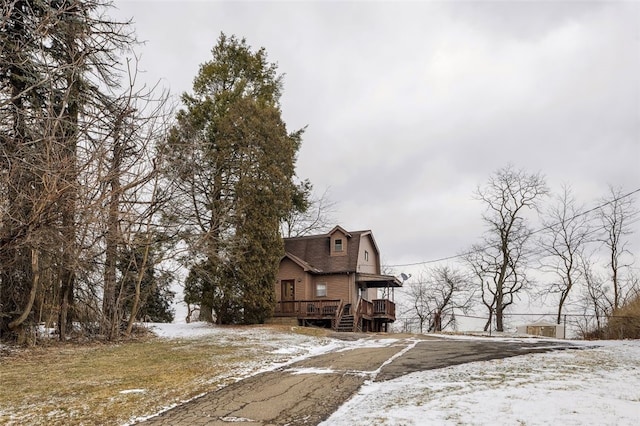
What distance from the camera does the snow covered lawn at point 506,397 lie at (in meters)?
5.32

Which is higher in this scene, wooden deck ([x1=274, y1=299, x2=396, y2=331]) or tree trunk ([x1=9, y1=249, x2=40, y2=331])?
tree trunk ([x1=9, y1=249, x2=40, y2=331])

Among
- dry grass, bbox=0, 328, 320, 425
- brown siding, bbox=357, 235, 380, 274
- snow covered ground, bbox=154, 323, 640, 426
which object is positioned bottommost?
dry grass, bbox=0, 328, 320, 425

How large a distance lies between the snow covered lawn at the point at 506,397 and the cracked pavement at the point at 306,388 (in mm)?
478

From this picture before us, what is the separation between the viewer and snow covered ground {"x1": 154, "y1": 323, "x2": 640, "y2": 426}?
5336 mm

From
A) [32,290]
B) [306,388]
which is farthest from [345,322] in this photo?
[306,388]

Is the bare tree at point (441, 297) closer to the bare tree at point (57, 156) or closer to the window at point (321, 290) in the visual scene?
the window at point (321, 290)

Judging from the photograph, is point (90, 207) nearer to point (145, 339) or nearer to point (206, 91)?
point (145, 339)

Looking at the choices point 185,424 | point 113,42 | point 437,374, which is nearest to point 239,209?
point 113,42

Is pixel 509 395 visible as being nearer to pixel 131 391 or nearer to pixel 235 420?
pixel 235 420

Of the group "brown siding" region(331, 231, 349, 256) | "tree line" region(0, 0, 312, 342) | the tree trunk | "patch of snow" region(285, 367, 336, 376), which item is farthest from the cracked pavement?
"brown siding" region(331, 231, 349, 256)

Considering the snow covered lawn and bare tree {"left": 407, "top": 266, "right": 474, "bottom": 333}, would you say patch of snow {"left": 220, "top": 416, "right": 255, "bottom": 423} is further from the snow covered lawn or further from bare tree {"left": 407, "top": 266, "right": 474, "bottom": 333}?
bare tree {"left": 407, "top": 266, "right": 474, "bottom": 333}

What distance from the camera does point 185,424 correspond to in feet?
18.8

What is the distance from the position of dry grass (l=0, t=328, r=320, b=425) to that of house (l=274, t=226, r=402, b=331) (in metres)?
10.7

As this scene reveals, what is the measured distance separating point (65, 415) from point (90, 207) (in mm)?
3581
